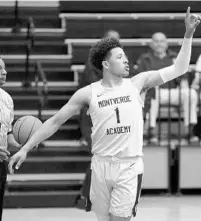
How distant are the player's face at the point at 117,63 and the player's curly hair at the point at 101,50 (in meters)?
0.04

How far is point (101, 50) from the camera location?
214 inches

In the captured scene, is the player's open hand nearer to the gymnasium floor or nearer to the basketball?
the basketball

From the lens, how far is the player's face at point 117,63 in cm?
530

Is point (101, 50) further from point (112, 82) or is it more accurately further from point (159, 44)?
point (159, 44)

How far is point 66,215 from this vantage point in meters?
8.73

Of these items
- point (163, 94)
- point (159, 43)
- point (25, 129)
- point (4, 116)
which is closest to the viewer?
point (4, 116)

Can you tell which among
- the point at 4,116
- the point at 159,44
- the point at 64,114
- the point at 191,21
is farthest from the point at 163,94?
the point at 191,21

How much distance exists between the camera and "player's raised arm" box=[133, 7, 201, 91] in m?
5.07

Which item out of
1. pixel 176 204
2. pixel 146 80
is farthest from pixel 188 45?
pixel 176 204

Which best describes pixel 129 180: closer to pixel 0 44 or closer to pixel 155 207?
pixel 155 207

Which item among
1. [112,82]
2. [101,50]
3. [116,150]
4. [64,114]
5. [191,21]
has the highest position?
[191,21]

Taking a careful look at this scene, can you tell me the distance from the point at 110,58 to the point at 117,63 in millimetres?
80

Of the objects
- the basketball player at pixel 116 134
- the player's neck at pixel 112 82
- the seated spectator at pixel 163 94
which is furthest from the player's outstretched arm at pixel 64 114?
the seated spectator at pixel 163 94

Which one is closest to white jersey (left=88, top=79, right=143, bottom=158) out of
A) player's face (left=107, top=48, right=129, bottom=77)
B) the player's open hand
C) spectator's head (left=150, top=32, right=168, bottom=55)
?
player's face (left=107, top=48, right=129, bottom=77)
